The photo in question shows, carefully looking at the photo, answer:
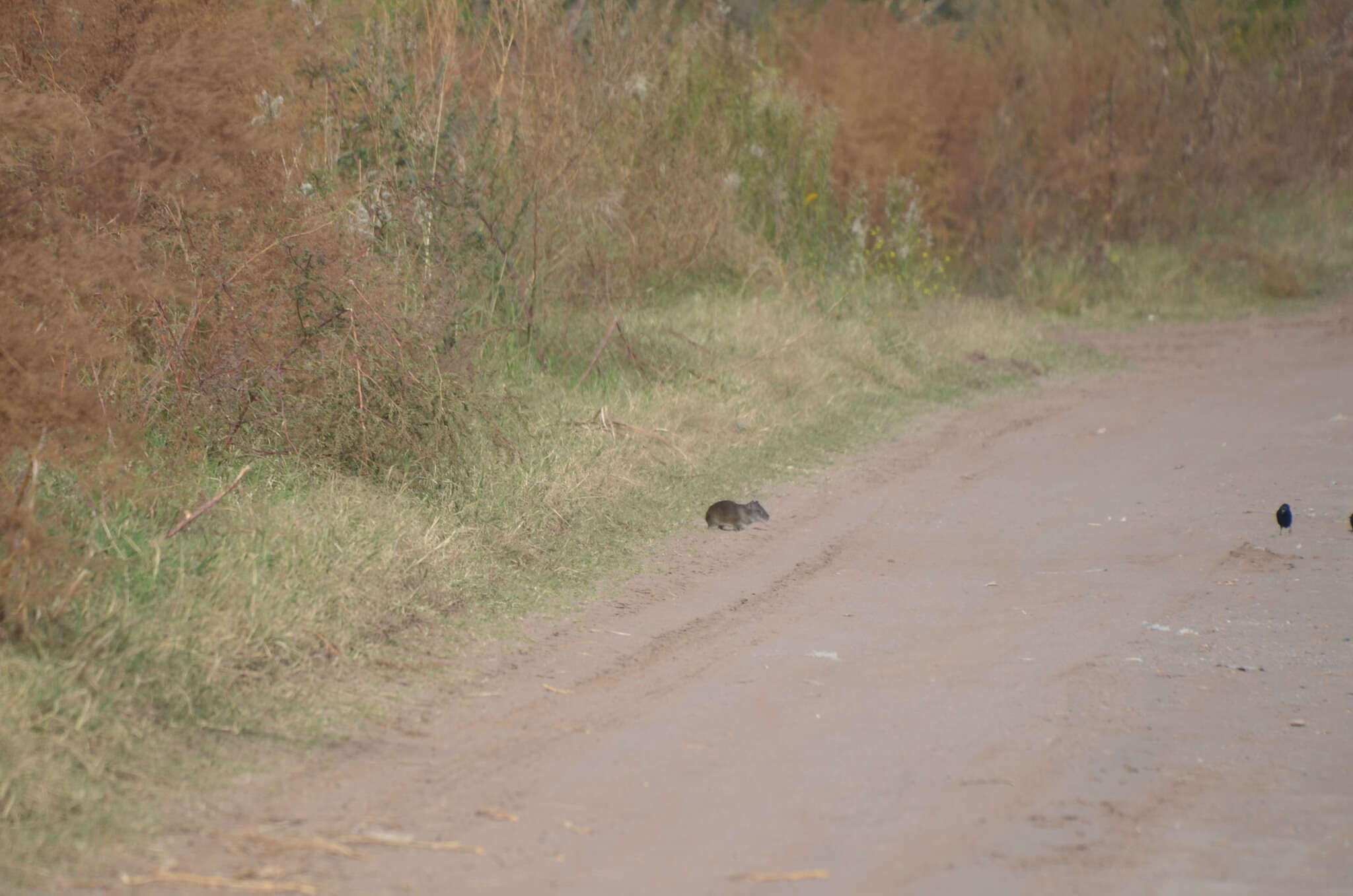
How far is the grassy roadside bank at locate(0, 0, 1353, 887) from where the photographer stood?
13.0ft

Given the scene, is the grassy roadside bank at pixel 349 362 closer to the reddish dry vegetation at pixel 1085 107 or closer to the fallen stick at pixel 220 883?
the fallen stick at pixel 220 883

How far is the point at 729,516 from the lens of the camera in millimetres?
6539

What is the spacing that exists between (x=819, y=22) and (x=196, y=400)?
11281mm

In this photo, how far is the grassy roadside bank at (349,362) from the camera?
156 inches

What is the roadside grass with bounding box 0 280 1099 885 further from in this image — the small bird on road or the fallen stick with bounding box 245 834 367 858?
the small bird on road

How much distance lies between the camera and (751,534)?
6562 mm

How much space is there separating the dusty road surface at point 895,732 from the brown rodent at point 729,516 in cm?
7

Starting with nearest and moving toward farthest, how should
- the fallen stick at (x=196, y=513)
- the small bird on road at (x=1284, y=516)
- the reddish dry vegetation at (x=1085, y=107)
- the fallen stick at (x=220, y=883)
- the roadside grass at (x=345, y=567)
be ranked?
the fallen stick at (x=220, y=883)
the roadside grass at (x=345, y=567)
the fallen stick at (x=196, y=513)
the small bird on road at (x=1284, y=516)
the reddish dry vegetation at (x=1085, y=107)

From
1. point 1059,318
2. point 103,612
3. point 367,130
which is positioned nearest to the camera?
point 103,612

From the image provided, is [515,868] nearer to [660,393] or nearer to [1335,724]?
[1335,724]

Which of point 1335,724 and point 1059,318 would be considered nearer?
point 1335,724

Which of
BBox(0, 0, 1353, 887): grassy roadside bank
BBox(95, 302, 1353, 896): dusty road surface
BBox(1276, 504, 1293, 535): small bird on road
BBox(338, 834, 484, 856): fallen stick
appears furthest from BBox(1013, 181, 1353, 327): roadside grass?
BBox(338, 834, 484, 856): fallen stick

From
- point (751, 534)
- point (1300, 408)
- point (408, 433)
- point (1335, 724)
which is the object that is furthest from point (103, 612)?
point (1300, 408)

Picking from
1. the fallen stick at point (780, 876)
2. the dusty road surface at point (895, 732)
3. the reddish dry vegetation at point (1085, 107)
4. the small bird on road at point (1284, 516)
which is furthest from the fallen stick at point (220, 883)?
the reddish dry vegetation at point (1085, 107)
